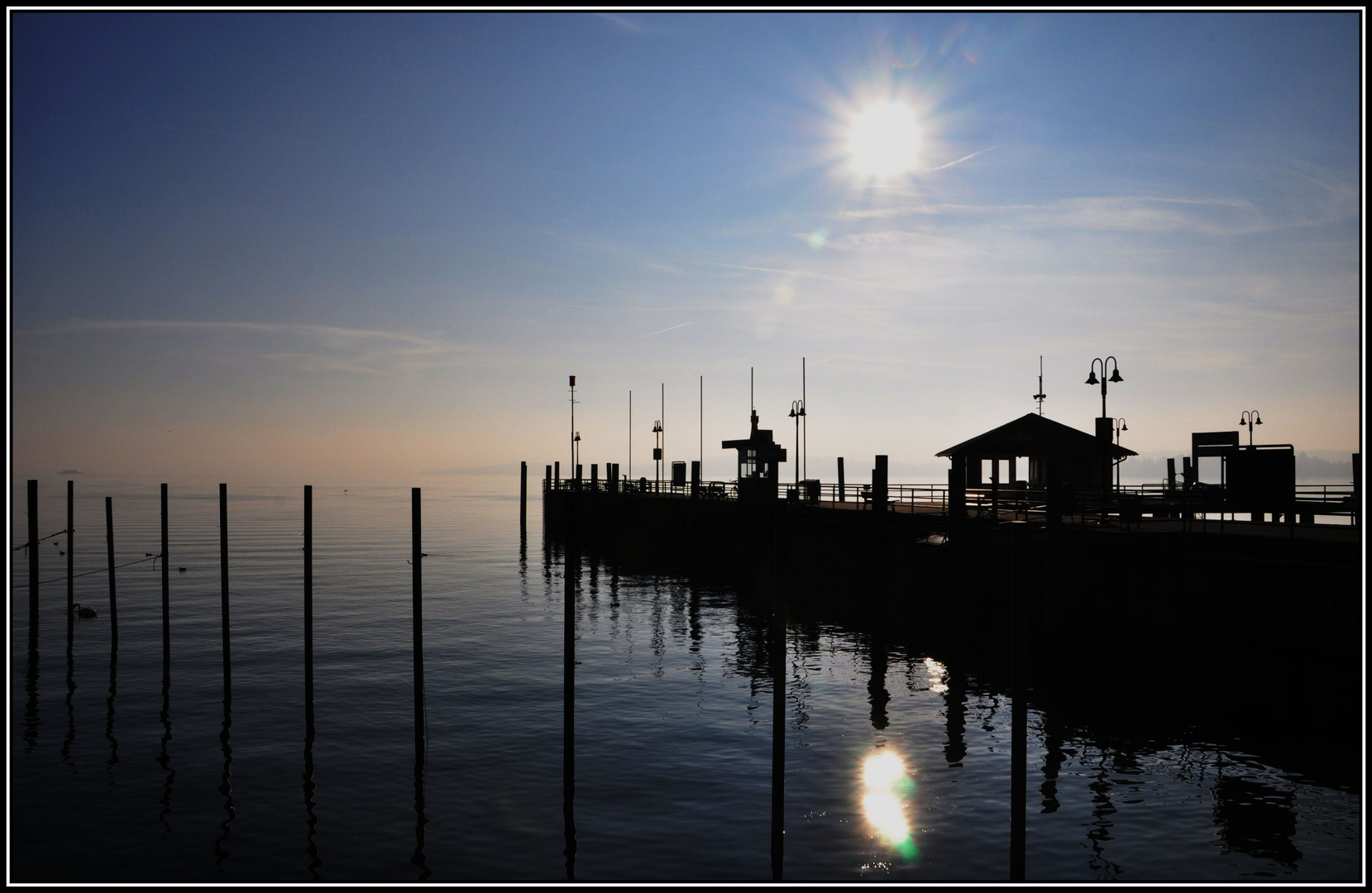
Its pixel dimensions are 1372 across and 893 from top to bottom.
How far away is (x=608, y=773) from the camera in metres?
19.2

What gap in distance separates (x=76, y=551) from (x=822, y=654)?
69.6m

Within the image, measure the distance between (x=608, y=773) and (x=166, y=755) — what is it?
958cm

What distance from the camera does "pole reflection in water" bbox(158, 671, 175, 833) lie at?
17281 millimetres

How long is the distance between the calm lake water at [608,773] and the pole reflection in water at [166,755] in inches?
3.3

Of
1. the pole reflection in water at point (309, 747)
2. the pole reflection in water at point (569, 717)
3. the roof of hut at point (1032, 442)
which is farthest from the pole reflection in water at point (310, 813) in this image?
the roof of hut at point (1032, 442)

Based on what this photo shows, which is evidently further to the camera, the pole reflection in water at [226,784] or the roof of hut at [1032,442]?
the roof of hut at [1032,442]

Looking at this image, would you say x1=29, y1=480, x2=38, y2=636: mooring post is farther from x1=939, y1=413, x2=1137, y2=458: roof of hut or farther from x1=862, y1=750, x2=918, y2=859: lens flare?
x1=939, y1=413, x2=1137, y2=458: roof of hut

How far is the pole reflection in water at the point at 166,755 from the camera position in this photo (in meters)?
17.3

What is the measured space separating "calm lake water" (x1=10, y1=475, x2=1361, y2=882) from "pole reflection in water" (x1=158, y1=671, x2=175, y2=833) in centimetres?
8

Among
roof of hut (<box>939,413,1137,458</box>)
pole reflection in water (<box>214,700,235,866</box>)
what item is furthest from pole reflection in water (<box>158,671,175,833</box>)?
roof of hut (<box>939,413,1137,458</box>)

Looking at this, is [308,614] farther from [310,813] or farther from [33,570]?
[33,570]

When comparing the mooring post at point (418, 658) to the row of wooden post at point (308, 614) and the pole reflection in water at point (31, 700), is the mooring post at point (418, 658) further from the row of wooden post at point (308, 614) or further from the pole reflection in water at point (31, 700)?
the pole reflection in water at point (31, 700)

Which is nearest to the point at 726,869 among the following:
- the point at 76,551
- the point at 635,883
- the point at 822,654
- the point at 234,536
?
the point at 635,883

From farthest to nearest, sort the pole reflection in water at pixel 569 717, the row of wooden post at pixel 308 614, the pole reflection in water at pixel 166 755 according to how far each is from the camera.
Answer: the row of wooden post at pixel 308 614, the pole reflection in water at pixel 166 755, the pole reflection in water at pixel 569 717
